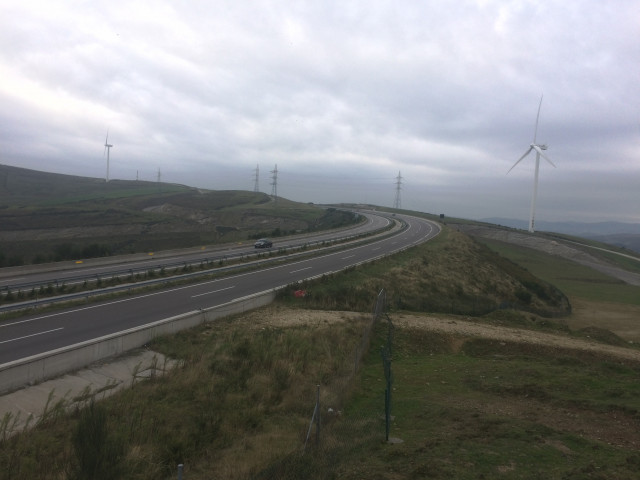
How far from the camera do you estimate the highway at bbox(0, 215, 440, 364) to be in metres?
15.4

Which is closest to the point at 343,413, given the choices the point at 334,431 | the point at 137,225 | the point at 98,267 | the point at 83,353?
the point at 334,431

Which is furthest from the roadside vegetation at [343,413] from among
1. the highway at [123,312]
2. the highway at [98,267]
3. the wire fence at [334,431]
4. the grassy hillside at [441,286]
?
the highway at [98,267]

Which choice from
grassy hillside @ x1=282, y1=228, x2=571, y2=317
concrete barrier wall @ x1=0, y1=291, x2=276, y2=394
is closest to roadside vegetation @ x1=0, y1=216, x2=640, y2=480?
concrete barrier wall @ x1=0, y1=291, x2=276, y2=394

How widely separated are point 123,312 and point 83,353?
24.0ft

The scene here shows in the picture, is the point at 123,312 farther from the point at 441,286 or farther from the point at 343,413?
the point at 441,286

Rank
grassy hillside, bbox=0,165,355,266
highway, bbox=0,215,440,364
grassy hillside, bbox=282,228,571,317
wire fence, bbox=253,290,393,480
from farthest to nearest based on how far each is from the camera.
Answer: grassy hillside, bbox=0,165,355,266, grassy hillside, bbox=282,228,571,317, highway, bbox=0,215,440,364, wire fence, bbox=253,290,393,480

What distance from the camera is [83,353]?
520 inches

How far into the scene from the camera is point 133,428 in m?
9.24

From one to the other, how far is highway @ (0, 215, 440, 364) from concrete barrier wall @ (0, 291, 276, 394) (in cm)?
182

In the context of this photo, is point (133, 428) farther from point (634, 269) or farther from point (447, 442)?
point (634, 269)

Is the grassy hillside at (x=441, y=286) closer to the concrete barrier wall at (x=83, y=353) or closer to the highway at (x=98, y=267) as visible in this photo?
the concrete barrier wall at (x=83, y=353)

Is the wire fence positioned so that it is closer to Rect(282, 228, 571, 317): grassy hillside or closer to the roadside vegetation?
the roadside vegetation

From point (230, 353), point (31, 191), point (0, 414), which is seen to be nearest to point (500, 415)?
point (230, 353)

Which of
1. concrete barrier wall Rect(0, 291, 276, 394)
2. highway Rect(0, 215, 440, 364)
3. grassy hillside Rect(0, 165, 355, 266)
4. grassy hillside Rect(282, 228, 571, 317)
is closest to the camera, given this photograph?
concrete barrier wall Rect(0, 291, 276, 394)
